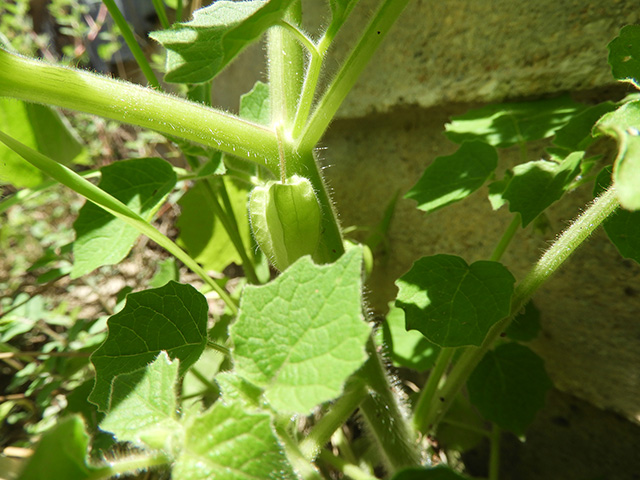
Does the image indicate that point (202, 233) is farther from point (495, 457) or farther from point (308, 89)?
point (495, 457)

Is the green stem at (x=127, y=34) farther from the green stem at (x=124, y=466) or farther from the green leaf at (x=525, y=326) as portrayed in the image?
the green leaf at (x=525, y=326)

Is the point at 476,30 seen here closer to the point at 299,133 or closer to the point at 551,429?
the point at 299,133

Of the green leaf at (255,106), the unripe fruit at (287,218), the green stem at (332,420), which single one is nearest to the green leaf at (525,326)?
the green stem at (332,420)

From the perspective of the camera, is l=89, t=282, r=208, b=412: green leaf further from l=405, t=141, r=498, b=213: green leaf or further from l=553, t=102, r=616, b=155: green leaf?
l=553, t=102, r=616, b=155: green leaf

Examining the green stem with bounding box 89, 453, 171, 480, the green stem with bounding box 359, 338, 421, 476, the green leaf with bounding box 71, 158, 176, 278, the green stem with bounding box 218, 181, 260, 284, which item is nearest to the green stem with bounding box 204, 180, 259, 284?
the green stem with bounding box 218, 181, 260, 284

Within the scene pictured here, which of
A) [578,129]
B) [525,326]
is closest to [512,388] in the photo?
[525,326]
